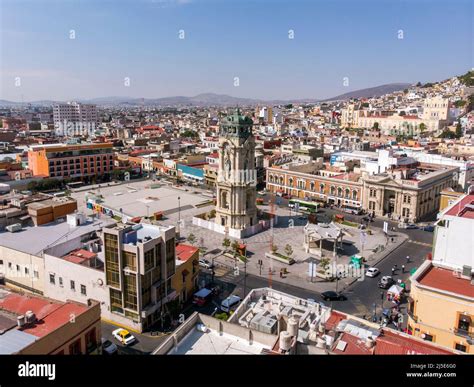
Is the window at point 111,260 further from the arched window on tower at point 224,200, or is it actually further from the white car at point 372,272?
the arched window on tower at point 224,200

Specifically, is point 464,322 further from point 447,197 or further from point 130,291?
point 447,197

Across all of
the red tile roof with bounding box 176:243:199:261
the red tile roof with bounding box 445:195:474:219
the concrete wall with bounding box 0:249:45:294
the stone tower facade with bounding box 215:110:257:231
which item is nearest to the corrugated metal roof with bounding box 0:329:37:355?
the concrete wall with bounding box 0:249:45:294

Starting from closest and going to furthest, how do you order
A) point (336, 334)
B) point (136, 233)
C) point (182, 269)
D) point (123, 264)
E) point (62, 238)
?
point (336, 334)
point (123, 264)
point (136, 233)
point (182, 269)
point (62, 238)

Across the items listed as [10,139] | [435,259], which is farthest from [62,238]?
[10,139]

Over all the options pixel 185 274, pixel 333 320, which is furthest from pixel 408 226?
pixel 333 320

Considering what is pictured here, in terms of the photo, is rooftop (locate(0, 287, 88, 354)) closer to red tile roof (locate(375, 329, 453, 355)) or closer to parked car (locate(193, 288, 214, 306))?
parked car (locate(193, 288, 214, 306))
